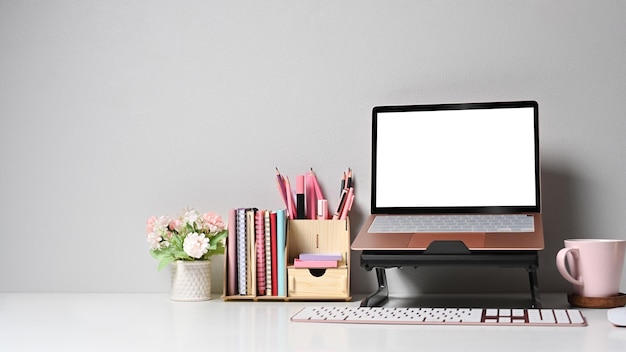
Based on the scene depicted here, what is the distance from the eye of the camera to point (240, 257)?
66.9 inches

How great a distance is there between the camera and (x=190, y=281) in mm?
1700

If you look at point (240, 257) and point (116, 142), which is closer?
point (240, 257)

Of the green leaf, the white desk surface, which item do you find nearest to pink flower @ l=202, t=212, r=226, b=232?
the green leaf

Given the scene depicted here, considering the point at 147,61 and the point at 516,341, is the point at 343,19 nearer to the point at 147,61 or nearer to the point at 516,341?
the point at 147,61

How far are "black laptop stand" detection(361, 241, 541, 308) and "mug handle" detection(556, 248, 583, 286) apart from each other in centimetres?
6

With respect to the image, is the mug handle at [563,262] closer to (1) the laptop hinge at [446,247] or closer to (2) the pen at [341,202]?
(1) the laptop hinge at [446,247]

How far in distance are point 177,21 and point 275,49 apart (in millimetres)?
257

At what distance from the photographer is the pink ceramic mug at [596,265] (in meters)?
1.47

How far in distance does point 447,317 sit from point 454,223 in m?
0.32

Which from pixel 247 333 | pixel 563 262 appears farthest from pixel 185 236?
pixel 563 262

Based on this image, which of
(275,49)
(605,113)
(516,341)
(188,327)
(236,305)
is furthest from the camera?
(275,49)

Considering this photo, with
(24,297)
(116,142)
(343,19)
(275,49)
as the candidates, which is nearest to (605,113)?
(343,19)

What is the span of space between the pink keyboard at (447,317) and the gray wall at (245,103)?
41 cm

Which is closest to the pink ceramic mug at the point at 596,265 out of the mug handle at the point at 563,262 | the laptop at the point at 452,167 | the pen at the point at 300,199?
the mug handle at the point at 563,262
